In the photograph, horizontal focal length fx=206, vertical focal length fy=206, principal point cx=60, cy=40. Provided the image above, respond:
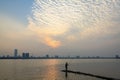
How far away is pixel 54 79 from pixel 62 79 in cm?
206

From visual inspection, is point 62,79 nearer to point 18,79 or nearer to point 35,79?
point 35,79

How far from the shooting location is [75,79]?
47438 mm

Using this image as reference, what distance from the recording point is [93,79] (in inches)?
1774

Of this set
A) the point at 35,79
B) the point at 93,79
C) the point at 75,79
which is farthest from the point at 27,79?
the point at 93,79

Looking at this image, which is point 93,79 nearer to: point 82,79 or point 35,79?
point 82,79

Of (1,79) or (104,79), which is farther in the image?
(1,79)

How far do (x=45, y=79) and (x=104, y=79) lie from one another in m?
13.8

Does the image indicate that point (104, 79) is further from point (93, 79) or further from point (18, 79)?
point (18, 79)

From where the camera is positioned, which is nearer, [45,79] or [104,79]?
[104,79]

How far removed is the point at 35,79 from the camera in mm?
47844

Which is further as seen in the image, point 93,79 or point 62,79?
point 62,79

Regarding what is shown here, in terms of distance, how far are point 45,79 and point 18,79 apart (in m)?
6.28

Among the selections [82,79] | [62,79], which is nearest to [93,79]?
[82,79]

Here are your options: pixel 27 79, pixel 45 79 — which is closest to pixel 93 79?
pixel 45 79
